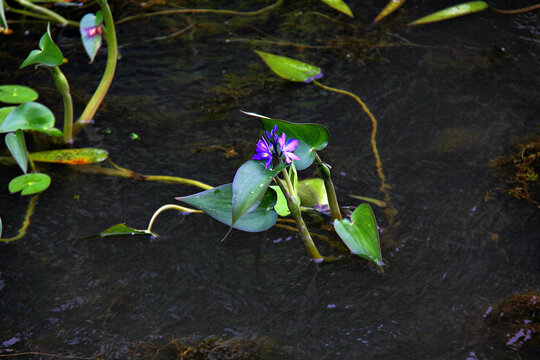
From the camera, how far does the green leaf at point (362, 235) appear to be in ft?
4.11

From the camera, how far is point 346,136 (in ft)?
5.91

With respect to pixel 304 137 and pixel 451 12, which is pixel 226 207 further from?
pixel 451 12

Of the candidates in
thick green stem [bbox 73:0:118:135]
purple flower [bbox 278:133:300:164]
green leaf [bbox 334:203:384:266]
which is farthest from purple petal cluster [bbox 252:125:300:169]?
thick green stem [bbox 73:0:118:135]

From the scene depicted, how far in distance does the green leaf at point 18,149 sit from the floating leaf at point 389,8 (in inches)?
65.1

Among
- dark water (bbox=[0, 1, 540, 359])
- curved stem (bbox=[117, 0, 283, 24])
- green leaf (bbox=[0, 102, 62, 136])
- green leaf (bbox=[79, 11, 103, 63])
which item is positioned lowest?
dark water (bbox=[0, 1, 540, 359])

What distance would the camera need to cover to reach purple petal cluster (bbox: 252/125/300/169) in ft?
3.49

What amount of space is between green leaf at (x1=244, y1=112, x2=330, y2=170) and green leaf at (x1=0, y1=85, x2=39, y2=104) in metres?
1.21

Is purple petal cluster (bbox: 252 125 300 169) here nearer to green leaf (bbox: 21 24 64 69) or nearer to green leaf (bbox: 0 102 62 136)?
green leaf (bbox: 21 24 64 69)

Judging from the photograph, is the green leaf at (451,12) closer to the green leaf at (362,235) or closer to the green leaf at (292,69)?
the green leaf at (292,69)

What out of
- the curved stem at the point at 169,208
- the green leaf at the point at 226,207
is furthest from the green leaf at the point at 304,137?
the curved stem at the point at 169,208

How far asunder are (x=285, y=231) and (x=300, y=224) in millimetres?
228

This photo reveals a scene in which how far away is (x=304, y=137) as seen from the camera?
3.91ft

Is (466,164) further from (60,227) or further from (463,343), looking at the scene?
(60,227)

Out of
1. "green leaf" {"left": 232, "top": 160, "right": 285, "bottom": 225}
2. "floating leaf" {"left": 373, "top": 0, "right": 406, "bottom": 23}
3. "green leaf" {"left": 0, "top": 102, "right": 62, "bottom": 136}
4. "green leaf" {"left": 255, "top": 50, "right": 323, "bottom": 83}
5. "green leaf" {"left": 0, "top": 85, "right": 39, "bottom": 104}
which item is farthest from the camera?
"floating leaf" {"left": 373, "top": 0, "right": 406, "bottom": 23}
